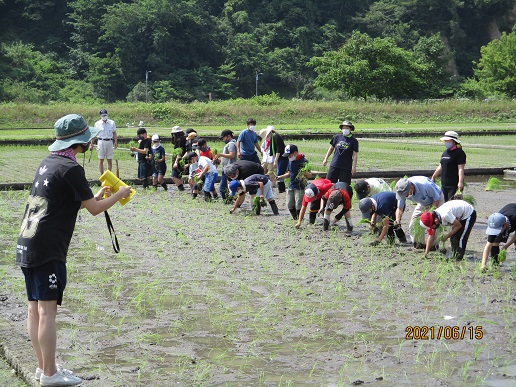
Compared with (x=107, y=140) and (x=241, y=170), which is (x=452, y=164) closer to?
(x=241, y=170)

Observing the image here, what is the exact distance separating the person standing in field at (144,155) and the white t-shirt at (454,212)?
917 cm

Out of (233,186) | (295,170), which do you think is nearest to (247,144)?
(233,186)

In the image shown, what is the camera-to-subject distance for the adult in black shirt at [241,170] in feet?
45.4

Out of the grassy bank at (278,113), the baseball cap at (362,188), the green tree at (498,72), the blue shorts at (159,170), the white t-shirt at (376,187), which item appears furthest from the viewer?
the green tree at (498,72)

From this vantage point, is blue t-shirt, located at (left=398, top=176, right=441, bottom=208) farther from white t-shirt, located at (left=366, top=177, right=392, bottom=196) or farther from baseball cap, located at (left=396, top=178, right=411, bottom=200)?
white t-shirt, located at (left=366, top=177, right=392, bottom=196)

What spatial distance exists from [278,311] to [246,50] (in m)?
74.9

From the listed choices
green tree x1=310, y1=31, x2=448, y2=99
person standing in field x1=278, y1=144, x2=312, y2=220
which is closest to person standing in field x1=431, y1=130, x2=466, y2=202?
person standing in field x1=278, y1=144, x2=312, y2=220

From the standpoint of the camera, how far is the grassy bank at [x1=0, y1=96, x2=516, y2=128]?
48.2m

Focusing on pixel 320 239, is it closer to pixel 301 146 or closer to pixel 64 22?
pixel 301 146

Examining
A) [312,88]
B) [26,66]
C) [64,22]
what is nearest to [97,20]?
[64,22]

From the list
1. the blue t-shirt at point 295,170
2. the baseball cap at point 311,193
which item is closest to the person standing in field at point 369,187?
the baseball cap at point 311,193

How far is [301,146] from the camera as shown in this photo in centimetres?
2986

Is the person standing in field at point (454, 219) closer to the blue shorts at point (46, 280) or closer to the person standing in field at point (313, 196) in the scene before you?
the person standing in field at point (313, 196)

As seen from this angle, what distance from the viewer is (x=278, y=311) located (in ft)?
24.8
